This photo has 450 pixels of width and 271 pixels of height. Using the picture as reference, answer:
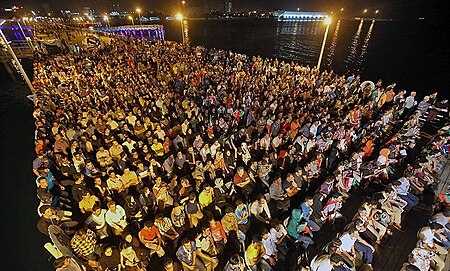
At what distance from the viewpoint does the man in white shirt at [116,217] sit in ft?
20.5

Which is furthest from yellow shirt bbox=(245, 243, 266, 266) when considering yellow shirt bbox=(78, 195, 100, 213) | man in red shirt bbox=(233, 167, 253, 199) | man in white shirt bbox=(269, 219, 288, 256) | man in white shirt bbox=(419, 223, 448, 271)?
yellow shirt bbox=(78, 195, 100, 213)

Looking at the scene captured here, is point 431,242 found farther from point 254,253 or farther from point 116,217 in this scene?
point 116,217

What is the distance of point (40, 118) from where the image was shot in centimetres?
1116

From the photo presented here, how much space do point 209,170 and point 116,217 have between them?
10.4 ft

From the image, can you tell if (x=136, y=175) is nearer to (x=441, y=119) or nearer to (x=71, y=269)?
(x=71, y=269)

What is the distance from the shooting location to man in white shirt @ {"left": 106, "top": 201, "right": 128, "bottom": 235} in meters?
6.25

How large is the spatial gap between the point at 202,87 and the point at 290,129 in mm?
7676

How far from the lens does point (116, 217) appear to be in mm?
6387

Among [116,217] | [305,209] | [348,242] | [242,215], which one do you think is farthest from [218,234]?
[348,242]

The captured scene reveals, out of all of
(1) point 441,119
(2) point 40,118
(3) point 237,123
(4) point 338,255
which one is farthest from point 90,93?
(1) point 441,119

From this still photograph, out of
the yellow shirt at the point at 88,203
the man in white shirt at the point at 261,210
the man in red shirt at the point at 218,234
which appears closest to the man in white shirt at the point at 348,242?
the man in white shirt at the point at 261,210

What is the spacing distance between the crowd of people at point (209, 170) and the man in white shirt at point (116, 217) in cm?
3

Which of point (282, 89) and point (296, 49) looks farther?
point (296, 49)

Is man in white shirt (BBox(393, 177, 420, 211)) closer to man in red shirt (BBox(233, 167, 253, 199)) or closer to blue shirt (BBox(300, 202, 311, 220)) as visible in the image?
blue shirt (BBox(300, 202, 311, 220))
